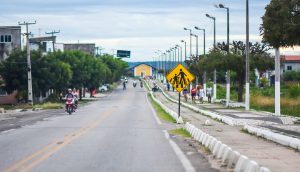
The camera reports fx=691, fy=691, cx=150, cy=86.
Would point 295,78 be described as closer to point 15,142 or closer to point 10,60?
point 10,60

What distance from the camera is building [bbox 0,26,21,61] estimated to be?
3743 inches

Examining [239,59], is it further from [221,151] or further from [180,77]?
[221,151]

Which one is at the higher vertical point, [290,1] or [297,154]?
[290,1]

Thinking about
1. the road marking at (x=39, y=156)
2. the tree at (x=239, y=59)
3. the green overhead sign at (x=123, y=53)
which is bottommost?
the road marking at (x=39, y=156)

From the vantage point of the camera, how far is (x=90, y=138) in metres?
22.8

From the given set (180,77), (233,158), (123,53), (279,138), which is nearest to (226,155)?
(233,158)

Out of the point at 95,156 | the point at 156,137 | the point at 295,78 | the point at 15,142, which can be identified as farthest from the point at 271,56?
the point at 295,78

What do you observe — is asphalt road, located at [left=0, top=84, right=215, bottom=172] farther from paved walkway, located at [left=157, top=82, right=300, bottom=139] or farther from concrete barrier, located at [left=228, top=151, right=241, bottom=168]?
paved walkway, located at [left=157, top=82, right=300, bottom=139]

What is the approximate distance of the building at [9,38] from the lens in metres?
95.1

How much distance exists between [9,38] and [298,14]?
7271 centimetres

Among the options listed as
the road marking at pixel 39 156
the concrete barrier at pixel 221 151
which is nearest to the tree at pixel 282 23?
the road marking at pixel 39 156

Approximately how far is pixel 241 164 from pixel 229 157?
2.11 meters

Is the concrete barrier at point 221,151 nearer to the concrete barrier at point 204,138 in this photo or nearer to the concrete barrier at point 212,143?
the concrete barrier at point 212,143

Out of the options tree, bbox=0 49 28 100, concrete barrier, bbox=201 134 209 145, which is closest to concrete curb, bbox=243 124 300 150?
concrete barrier, bbox=201 134 209 145
